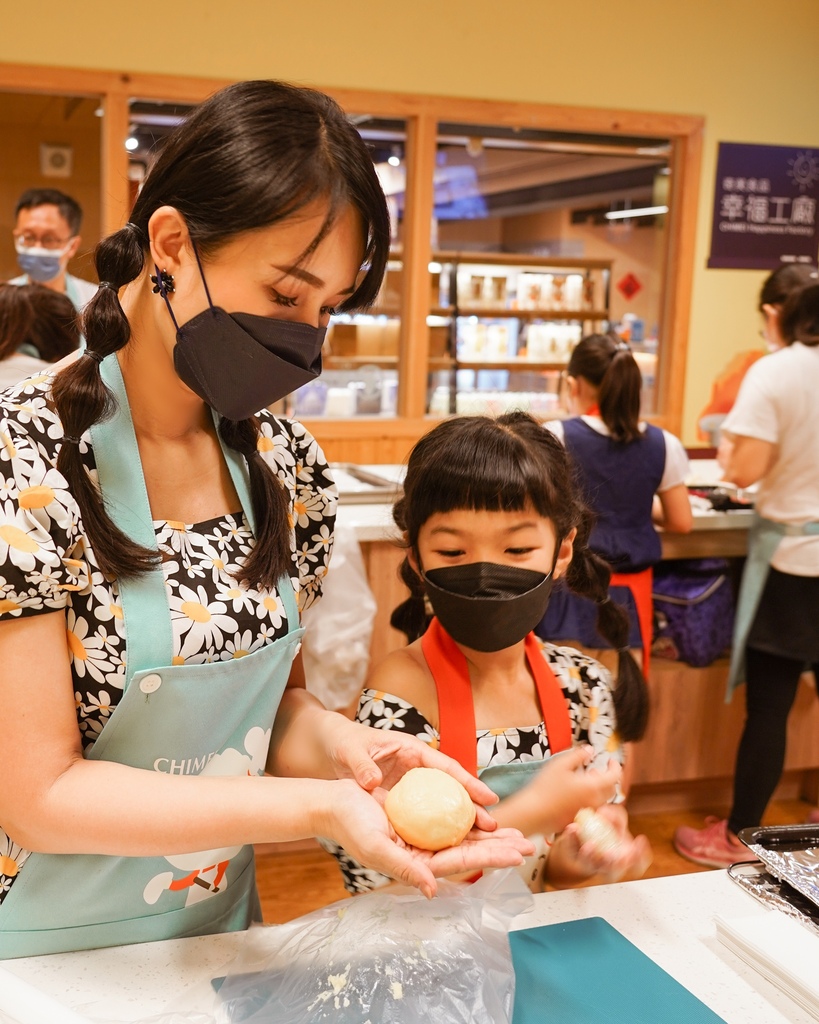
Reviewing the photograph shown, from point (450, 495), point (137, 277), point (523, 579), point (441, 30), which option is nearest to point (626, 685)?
point (523, 579)

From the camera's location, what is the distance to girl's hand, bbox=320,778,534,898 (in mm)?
894

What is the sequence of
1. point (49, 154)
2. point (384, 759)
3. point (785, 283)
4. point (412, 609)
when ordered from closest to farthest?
point (384, 759) → point (412, 609) → point (785, 283) → point (49, 154)

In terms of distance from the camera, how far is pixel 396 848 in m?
0.90

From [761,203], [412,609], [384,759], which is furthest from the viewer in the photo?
[761,203]

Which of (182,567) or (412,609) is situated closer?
(182,567)

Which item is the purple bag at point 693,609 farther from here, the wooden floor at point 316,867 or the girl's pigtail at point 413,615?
the girl's pigtail at point 413,615

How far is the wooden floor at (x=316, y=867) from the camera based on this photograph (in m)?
2.76

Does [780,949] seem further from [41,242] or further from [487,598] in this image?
[41,242]

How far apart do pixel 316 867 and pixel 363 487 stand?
1.16 meters

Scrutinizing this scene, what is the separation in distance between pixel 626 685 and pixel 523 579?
0.32 meters

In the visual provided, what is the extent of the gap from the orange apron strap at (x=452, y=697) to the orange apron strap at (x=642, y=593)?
1534 mm

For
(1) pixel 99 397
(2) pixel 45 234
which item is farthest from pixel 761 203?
(1) pixel 99 397

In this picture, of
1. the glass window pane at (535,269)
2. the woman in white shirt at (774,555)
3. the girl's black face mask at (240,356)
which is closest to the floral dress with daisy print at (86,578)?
the girl's black face mask at (240,356)

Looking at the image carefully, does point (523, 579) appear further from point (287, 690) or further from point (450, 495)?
point (287, 690)
